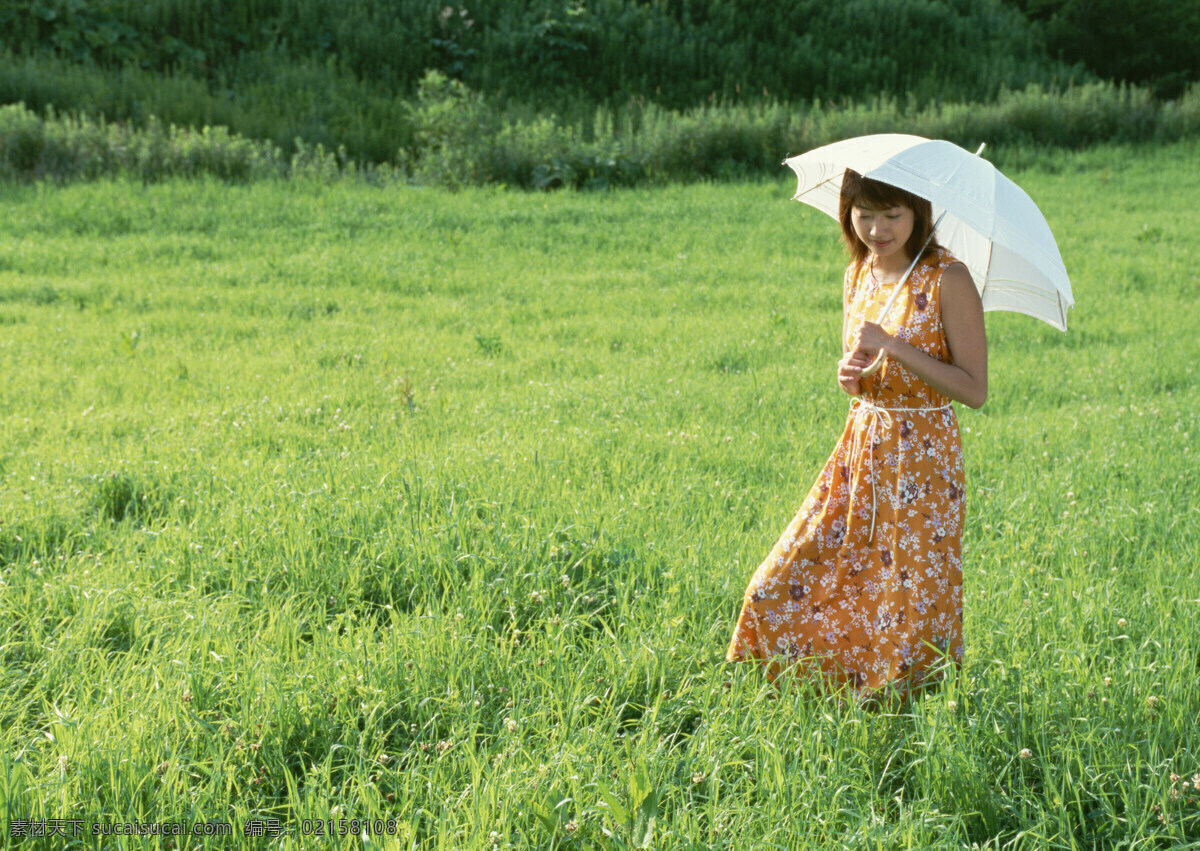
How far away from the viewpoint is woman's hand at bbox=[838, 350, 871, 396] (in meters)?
2.96

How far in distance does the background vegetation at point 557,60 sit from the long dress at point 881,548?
13.5m

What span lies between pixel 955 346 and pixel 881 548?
0.72 m

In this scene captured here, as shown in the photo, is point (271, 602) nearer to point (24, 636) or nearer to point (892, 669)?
point (24, 636)

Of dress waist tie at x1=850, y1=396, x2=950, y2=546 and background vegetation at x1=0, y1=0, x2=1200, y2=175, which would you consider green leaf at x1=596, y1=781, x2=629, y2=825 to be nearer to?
dress waist tie at x1=850, y1=396, x2=950, y2=546

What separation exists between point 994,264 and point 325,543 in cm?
291

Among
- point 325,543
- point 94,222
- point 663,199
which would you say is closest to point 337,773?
point 325,543

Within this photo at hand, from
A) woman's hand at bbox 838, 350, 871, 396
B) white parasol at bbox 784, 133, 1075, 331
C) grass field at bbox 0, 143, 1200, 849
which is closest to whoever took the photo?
grass field at bbox 0, 143, 1200, 849

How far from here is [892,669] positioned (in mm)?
3047

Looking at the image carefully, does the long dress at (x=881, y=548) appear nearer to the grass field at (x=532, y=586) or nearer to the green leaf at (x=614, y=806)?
the grass field at (x=532, y=586)

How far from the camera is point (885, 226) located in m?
3.05

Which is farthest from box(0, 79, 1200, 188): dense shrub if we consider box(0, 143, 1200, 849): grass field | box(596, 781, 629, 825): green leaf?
box(596, 781, 629, 825): green leaf

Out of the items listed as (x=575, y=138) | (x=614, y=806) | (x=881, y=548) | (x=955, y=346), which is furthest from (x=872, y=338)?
(x=575, y=138)

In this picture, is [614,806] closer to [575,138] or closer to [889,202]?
[889,202]

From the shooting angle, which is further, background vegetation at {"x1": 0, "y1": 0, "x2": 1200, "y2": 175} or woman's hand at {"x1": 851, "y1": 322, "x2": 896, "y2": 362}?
background vegetation at {"x1": 0, "y1": 0, "x2": 1200, "y2": 175}
